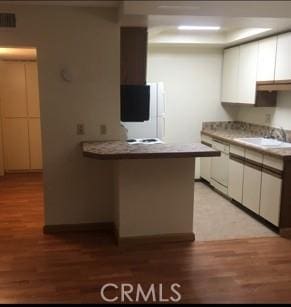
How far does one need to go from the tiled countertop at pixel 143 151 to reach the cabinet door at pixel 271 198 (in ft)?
3.18

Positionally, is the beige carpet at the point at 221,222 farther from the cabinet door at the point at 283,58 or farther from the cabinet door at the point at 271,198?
the cabinet door at the point at 283,58

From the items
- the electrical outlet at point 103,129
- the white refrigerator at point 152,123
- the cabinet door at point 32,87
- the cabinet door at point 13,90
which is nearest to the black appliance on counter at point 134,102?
the electrical outlet at point 103,129

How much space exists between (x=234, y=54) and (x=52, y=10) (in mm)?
2940

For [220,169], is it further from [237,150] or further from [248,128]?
[248,128]

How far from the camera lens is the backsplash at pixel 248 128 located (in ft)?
15.8

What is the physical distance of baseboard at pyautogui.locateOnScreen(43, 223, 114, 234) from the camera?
151 inches

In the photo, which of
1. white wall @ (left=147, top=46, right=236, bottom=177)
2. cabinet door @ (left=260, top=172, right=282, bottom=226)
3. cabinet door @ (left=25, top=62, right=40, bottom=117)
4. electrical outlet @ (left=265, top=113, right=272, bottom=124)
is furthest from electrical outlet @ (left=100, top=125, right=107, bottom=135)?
cabinet door @ (left=25, top=62, right=40, bottom=117)

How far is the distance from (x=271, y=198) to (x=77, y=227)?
7.11 feet

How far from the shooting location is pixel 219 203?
4.89 meters

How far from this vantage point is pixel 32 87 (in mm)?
6496

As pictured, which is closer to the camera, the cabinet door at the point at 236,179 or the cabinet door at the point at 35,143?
the cabinet door at the point at 236,179

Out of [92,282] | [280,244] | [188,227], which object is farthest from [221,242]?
[92,282]

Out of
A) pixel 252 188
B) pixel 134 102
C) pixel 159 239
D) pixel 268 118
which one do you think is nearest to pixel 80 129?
pixel 134 102

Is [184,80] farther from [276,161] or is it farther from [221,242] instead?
[221,242]
